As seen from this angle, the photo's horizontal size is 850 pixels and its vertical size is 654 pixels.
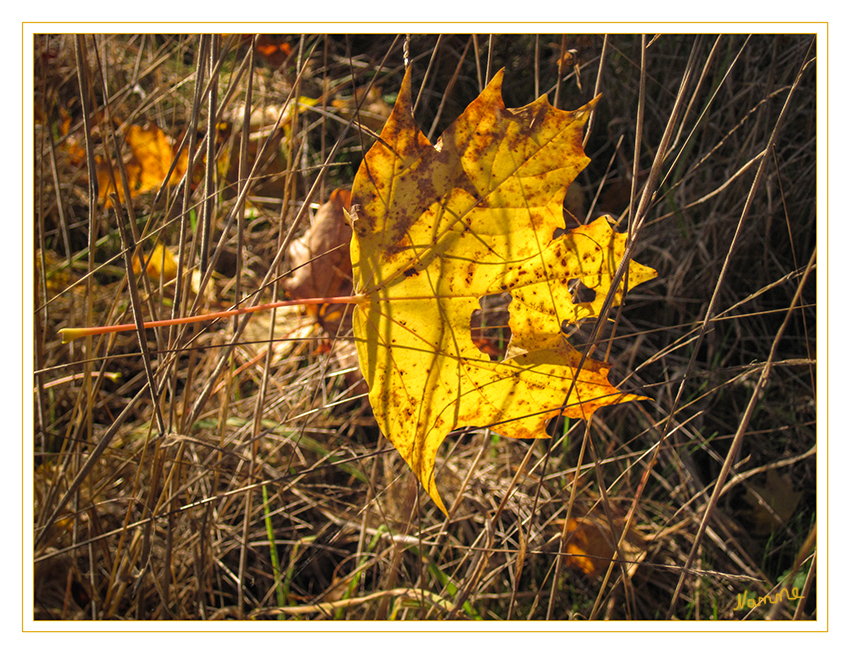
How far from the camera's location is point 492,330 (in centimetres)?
77

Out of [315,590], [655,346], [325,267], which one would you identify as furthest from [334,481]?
[655,346]

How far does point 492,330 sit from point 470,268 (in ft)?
1.02

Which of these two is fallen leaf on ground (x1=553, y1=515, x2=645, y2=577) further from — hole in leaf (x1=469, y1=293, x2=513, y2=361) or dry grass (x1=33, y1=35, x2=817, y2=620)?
hole in leaf (x1=469, y1=293, x2=513, y2=361)

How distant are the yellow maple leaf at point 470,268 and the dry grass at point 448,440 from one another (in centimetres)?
10

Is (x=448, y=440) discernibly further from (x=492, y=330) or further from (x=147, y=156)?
(x=147, y=156)

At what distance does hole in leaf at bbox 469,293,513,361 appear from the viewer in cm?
72

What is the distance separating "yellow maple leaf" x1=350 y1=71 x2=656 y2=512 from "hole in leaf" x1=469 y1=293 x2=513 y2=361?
0.65 ft

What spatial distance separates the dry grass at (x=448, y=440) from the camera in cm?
58

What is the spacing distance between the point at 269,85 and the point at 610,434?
0.80m

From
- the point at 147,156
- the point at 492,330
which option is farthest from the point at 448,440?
the point at 147,156
